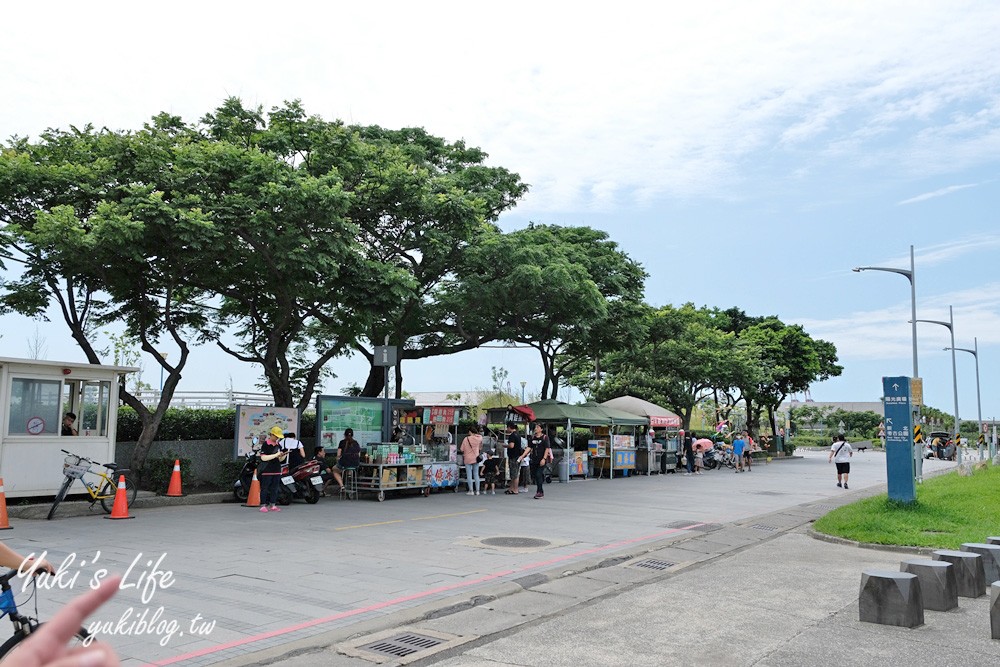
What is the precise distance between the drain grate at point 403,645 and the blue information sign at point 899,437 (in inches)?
414

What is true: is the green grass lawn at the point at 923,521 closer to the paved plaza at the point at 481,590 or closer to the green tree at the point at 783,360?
the paved plaza at the point at 481,590

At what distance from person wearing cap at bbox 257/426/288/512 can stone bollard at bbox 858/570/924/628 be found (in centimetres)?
1228

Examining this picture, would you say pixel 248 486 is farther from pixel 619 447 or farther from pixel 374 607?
pixel 619 447

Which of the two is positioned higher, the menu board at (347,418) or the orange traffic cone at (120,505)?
the menu board at (347,418)

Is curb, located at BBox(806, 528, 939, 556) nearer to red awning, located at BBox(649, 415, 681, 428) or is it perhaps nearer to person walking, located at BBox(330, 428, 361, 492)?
person walking, located at BBox(330, 428, 361, 492)

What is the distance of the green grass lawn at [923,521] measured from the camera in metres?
12.1

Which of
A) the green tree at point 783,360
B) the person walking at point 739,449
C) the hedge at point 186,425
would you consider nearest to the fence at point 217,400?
the hedge at point 186,425

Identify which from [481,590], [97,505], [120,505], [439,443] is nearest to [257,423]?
[97,505]

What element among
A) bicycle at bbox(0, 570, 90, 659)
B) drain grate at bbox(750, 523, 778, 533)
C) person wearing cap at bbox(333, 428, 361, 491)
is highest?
person wearing cap at bbox(333, 428, 361, 491)

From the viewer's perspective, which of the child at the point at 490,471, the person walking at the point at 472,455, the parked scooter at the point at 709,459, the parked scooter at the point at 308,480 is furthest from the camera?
the parked scooter at the point at 709,459

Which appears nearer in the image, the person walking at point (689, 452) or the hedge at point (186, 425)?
the hedge at point (186, 425)

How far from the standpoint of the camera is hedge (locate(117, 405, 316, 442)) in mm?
19922

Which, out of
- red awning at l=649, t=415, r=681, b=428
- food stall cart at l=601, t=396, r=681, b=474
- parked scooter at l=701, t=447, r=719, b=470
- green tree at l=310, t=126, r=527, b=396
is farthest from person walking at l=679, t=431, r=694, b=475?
green tree at l=310, t=126, r=527, b=396

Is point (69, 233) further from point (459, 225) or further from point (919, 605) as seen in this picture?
point (919, 605)
